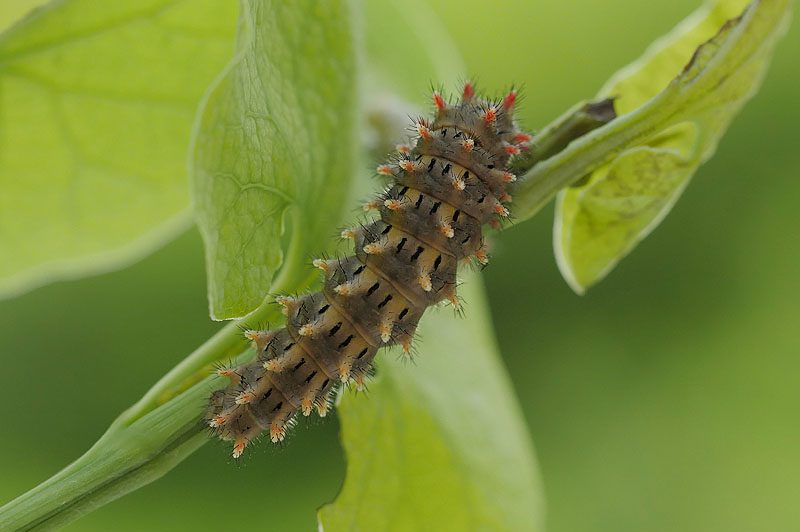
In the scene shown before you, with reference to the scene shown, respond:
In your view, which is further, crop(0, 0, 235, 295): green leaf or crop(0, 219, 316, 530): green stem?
crop(0, 0, 235, 295): green leaf

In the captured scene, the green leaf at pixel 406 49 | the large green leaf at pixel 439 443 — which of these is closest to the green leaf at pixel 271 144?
the large green leaf at pixel 439 443

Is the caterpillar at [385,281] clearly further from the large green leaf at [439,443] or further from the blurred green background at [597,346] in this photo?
the blurred green background at [597,346]

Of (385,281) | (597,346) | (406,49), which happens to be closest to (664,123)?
(385,281)

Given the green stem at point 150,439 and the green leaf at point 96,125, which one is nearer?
the green stem at point 150,439

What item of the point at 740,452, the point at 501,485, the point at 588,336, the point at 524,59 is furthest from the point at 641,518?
the point at 501,485

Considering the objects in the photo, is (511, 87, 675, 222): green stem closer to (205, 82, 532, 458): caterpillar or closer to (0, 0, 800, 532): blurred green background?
(205, 82, 532, 458): caterpillar

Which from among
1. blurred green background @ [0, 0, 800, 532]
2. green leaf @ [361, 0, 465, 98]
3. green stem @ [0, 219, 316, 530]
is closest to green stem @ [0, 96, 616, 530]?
green stem @ [0, 219, 316, 530]
